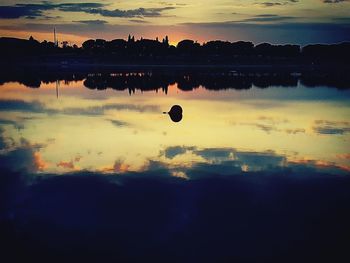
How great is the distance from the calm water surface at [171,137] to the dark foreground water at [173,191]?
0.31 ft

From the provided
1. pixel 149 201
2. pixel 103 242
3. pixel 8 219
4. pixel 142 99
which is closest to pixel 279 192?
pixel 149 201

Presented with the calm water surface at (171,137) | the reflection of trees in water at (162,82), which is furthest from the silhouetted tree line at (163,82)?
the calm water surface at (171,137)

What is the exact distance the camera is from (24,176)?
58.5 ft

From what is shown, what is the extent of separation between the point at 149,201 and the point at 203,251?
156 inches

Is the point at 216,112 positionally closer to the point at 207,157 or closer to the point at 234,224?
the point at 207,157

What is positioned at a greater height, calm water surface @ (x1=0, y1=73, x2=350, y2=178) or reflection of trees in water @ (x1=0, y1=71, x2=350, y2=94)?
calm water surface @ (x1=0, y1=73, x2=350, y2=178)

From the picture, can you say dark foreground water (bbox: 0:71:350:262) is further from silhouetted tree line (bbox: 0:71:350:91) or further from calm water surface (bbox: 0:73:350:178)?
silhouetted tree line (bbox: 0:71:350:91)

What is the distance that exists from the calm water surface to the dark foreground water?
95 mm

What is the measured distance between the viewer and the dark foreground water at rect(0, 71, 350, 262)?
461 inches

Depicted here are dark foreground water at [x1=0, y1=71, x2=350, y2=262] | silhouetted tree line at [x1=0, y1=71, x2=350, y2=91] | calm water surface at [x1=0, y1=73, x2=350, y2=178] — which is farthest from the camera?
silhouetted tree line at [x1=0, y1=71, x2=350, y2=91]

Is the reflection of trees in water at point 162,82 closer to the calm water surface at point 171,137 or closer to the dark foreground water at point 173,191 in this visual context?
the calm water surface at point 171,137

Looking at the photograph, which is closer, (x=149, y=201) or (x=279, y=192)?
(x=149, y=201)

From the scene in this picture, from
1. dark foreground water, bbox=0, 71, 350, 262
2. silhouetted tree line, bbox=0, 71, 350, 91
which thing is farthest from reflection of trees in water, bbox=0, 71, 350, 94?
dark foreground water, bbox=0, 71, 350, 262

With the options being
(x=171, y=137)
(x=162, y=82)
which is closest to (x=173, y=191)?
(x=171, y=137)
